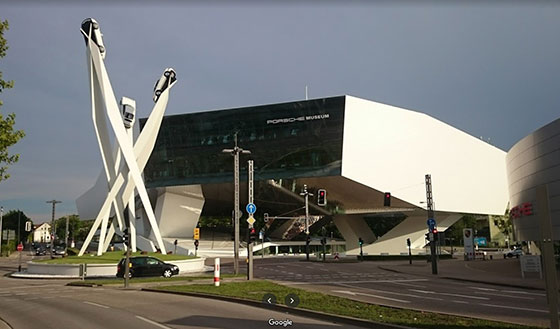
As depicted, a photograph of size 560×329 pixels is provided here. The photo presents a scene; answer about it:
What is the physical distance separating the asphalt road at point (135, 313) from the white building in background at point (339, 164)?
143 ft

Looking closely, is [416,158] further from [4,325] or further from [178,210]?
[4,325]

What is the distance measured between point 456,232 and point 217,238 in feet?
169

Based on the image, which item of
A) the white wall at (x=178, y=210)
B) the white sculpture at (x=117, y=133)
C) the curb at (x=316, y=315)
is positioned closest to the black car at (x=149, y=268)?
the white sculpture at (x=117, y=133)

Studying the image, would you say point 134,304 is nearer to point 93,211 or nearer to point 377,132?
point 377,132

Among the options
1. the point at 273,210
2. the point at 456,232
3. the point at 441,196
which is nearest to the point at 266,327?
the point at 441,196

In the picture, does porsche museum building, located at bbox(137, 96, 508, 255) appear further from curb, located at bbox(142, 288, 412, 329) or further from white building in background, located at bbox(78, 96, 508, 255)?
curb, located at bbox(142, 288, 412, 329)

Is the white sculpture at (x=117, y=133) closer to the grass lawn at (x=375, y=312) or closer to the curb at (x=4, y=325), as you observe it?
the grass lawn at (x=375, y=312)

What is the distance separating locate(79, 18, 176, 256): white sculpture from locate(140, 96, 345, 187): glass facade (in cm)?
1958

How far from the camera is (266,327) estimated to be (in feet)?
33.8

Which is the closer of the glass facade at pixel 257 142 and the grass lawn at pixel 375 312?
the grass lawn at pixel 375 312

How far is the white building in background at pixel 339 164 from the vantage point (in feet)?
195

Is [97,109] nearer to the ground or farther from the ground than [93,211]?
farther from the ground

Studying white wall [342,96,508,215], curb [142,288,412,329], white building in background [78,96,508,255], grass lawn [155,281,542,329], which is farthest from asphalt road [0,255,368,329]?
white wall [342,96,508,215]

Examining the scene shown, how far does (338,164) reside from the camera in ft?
193
